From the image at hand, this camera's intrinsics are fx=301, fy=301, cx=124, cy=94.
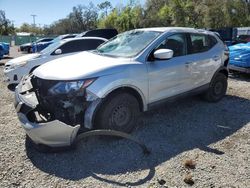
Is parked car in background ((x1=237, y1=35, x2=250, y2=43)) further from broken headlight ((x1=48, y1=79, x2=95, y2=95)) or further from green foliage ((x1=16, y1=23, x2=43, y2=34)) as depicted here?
green foliage ((x1=16, y1=23, x2=43, y2=34))

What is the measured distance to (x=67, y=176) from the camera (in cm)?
364

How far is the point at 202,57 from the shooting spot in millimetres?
6035

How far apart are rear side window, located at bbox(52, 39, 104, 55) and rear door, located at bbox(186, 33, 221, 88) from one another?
4.79m

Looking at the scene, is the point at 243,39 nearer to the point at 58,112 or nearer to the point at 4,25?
the point at 58,112

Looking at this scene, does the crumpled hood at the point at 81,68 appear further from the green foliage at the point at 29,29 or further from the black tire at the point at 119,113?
the green foliage at the point at 29,29

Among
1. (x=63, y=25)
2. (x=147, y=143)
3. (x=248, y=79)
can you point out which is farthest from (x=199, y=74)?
(x=63, y=25)

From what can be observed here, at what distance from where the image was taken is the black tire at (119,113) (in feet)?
14.1

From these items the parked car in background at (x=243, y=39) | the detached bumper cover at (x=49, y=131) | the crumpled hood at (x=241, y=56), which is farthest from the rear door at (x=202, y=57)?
the parked car in background at (x=243, y=39)

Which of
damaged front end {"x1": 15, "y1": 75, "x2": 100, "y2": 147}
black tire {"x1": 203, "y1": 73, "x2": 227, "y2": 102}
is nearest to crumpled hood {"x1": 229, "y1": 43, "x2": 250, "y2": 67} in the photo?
black tire {"x1": 203, "y1": 73, "x2": 227, "y2": 102}

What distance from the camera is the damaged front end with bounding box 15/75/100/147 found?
3.93 m

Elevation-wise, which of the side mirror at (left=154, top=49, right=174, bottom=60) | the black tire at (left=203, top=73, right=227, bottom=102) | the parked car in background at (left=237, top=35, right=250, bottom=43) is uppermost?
the side mirror at (left=154, top=49, right=174, bottom=60)

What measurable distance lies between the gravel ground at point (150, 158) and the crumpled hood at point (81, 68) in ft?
3.45

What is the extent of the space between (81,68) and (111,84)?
49cm

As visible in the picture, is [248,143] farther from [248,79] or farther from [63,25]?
[63,25]
